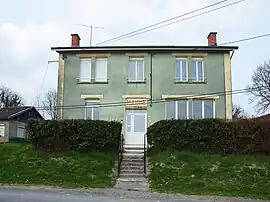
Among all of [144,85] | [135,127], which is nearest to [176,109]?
[144,85]

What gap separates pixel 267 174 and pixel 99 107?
1296 centimetres

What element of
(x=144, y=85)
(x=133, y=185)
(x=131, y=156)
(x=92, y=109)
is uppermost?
(x=144, y=85)

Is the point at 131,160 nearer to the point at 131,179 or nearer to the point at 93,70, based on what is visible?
the point at 131,179

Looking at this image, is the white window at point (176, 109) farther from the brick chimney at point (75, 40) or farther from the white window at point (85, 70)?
the brick chimney at point (75, 40)

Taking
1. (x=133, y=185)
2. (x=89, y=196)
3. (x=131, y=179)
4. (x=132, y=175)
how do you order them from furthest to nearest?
(x=132, y=175) < (x=131, y=179) < (x=133, y=185) < (x=89, y=196)

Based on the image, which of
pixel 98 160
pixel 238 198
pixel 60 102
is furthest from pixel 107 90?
pixel 238 198

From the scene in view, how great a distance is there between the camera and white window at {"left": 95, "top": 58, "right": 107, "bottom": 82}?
2867cm

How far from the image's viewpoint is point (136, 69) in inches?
1135

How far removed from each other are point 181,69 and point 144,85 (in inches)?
116

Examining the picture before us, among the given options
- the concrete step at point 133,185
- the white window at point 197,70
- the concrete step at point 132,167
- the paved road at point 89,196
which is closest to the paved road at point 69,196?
the paved road at point 89,196

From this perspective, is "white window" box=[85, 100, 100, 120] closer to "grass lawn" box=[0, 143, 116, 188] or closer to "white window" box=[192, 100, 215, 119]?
"grass lawn" box=[0, 143, 116, 188]

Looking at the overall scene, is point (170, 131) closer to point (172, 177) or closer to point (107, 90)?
point (172, 177)

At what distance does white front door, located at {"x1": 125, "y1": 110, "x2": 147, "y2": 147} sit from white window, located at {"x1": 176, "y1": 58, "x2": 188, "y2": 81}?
11.7ft

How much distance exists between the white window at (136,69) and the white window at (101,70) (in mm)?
1814
